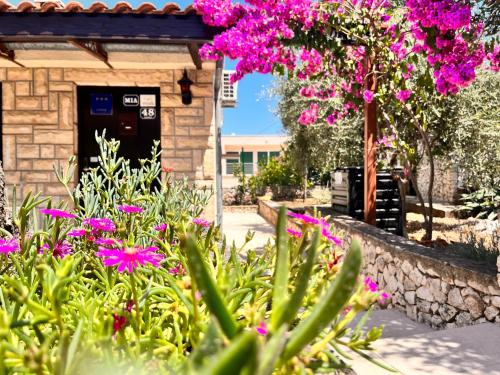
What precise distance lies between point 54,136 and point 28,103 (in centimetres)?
63

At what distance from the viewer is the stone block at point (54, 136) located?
7.00m

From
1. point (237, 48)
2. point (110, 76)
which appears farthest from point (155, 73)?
point (237, 48)

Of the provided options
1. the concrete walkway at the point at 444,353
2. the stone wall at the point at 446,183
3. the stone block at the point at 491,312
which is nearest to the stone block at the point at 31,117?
the concrete walkway at the point at 444,353

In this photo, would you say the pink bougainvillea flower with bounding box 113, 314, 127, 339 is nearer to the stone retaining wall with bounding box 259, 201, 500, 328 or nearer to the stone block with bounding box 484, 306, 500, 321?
the stone retaining wall with bounding box 259, 201, 500, 328

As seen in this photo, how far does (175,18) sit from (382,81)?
2.93 metres

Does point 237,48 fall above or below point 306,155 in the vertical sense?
above

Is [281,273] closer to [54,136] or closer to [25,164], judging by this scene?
[54,136]

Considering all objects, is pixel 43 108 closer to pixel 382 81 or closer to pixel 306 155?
pixel 382 81

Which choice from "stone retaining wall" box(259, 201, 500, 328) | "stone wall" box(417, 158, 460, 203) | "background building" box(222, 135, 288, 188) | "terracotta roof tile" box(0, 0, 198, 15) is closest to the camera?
"stone retaining wall" box(259, 201, 500, 328)

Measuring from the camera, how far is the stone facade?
697cm

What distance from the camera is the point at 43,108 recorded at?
276 inches

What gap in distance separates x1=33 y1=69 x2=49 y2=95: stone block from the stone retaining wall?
524cm

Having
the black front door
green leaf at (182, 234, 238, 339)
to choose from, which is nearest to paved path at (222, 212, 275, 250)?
the black front door

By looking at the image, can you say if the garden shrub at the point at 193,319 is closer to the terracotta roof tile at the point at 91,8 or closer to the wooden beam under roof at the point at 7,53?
the terracotta roof tile at the point at 91,8
